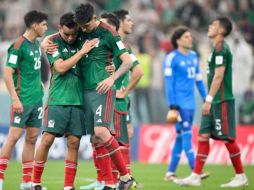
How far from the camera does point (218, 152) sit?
17969 mm

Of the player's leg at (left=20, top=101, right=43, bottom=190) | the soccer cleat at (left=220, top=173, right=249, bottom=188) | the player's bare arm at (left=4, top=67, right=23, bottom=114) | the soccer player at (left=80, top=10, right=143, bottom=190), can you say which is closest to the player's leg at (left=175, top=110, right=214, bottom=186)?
the soccer cleat at (left=220, top=173, right=249, bottom=188)

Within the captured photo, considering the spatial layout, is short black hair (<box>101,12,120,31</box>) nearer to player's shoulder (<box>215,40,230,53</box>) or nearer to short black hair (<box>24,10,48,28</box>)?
short black hair (<box>24,10,48,28</box>)

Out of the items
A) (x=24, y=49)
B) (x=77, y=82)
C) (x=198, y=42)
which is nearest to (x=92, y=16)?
(x=77, y=82)

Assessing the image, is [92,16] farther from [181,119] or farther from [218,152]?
[218,152]

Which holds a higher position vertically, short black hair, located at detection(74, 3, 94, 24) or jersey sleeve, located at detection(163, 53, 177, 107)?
short black hair, located at detection(74, 3, 94, 24)

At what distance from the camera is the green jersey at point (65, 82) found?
945 centimetres

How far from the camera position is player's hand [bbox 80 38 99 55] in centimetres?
923

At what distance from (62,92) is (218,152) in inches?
364

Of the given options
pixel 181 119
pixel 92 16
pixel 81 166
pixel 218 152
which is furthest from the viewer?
pixel 218 152

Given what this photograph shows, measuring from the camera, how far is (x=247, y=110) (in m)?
20.8

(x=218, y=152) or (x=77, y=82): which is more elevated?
(x=77, y=82)

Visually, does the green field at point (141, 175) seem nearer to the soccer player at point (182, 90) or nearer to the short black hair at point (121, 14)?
the soccer player at point (182, 90)

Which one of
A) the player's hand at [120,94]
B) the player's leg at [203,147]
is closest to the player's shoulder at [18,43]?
the player's hand at [120,94]

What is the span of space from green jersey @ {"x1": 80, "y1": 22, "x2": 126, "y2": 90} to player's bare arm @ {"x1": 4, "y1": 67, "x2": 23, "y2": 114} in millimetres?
1403
